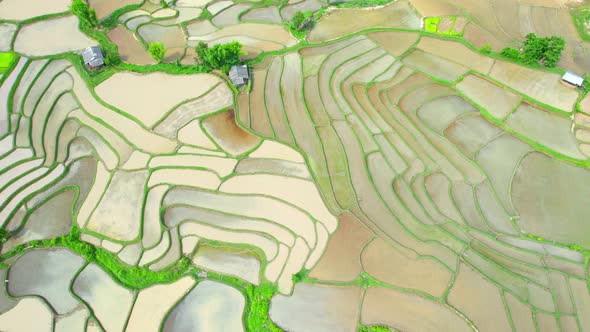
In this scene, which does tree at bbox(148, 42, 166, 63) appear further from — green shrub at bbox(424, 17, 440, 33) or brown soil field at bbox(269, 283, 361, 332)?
green shrub at bbox(424, 17, 440, 33)

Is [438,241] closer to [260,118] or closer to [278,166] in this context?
[278,166]

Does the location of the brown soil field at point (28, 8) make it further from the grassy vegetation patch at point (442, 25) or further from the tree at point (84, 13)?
the grassy vegetation patch at point (442, 25)

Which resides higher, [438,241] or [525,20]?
[525,20]

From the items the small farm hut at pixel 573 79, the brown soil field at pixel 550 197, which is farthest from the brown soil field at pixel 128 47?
the small farm hut at pixel 573 79

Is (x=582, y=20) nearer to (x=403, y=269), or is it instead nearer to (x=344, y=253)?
(x=403, y=269)

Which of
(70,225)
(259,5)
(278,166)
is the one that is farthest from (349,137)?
(70,225)
